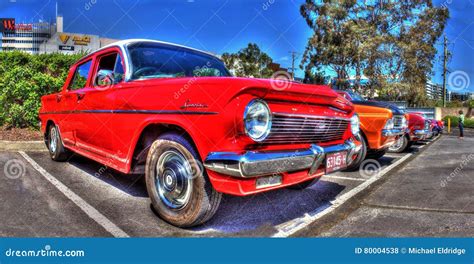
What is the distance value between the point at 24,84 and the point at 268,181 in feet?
26.8

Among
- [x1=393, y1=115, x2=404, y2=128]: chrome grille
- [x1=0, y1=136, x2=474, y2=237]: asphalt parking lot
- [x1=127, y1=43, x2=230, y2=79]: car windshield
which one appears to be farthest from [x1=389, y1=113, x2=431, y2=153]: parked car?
[x1=127, y1=43, x2=230, y2=79]: car windshield

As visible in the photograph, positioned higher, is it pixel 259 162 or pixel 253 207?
pixel 259 162

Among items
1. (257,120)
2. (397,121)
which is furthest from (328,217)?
(397,121)

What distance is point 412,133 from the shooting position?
9414 mm

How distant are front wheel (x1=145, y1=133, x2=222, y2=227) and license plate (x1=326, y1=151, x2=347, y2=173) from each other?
1.09m

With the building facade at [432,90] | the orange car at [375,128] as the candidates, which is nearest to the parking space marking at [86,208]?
the orange car at [375,128]

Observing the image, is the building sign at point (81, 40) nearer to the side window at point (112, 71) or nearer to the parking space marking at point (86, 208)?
the parking space marking at point (86, 208)

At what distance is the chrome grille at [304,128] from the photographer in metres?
2.75

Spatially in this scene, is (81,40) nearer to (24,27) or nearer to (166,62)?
(24,27)

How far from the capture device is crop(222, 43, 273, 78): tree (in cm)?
2959

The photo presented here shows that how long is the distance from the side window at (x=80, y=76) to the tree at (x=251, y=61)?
24264mm

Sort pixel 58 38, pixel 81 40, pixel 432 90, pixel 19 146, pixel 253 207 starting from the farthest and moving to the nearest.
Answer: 1. pixel 81 40
2. pixel 58 38
3. pixel 432 90
4. pixel 19 146
5. pixel 253 207

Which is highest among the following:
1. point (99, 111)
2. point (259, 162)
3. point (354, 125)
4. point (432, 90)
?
point (432, 90)

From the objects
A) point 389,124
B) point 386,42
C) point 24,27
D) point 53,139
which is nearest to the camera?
point 53,139
